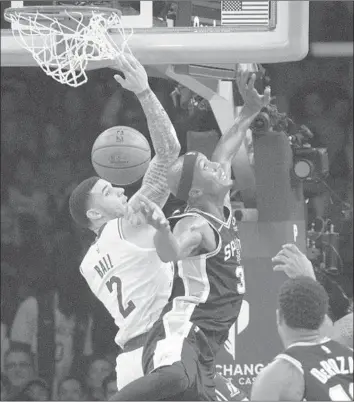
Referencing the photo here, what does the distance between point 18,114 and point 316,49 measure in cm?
260

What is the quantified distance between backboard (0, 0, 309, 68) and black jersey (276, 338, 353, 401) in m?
1.59

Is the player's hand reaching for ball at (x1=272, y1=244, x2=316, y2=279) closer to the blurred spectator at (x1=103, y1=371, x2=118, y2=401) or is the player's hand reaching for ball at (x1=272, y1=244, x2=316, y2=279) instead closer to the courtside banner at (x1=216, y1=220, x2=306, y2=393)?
the courtside banner at (x1=216, y1=220, x2=306, y2=393)

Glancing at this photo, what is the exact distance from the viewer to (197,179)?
5.12 metres

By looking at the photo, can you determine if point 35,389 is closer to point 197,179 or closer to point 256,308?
point 256,308

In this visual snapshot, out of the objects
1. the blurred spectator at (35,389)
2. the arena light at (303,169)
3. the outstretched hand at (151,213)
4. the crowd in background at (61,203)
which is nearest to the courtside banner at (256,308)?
the arena light at (303,169)

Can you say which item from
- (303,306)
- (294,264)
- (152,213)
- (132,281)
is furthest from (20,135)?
(303,306)

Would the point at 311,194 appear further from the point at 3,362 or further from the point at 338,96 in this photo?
the point at 3,362

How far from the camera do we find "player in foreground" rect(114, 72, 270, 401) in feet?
15.2

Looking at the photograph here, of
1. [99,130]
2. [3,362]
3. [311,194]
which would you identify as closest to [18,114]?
[99,130]

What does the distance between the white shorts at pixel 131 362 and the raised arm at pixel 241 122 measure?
39.4 inches

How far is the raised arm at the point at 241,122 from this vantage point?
5.47 meters

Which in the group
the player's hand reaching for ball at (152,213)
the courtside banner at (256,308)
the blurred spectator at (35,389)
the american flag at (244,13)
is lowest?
the blurred spectator at (35,389)

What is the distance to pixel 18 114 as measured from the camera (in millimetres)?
9141

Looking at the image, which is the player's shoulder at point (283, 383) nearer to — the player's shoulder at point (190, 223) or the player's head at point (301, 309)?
the player's head at point (301, 309)
